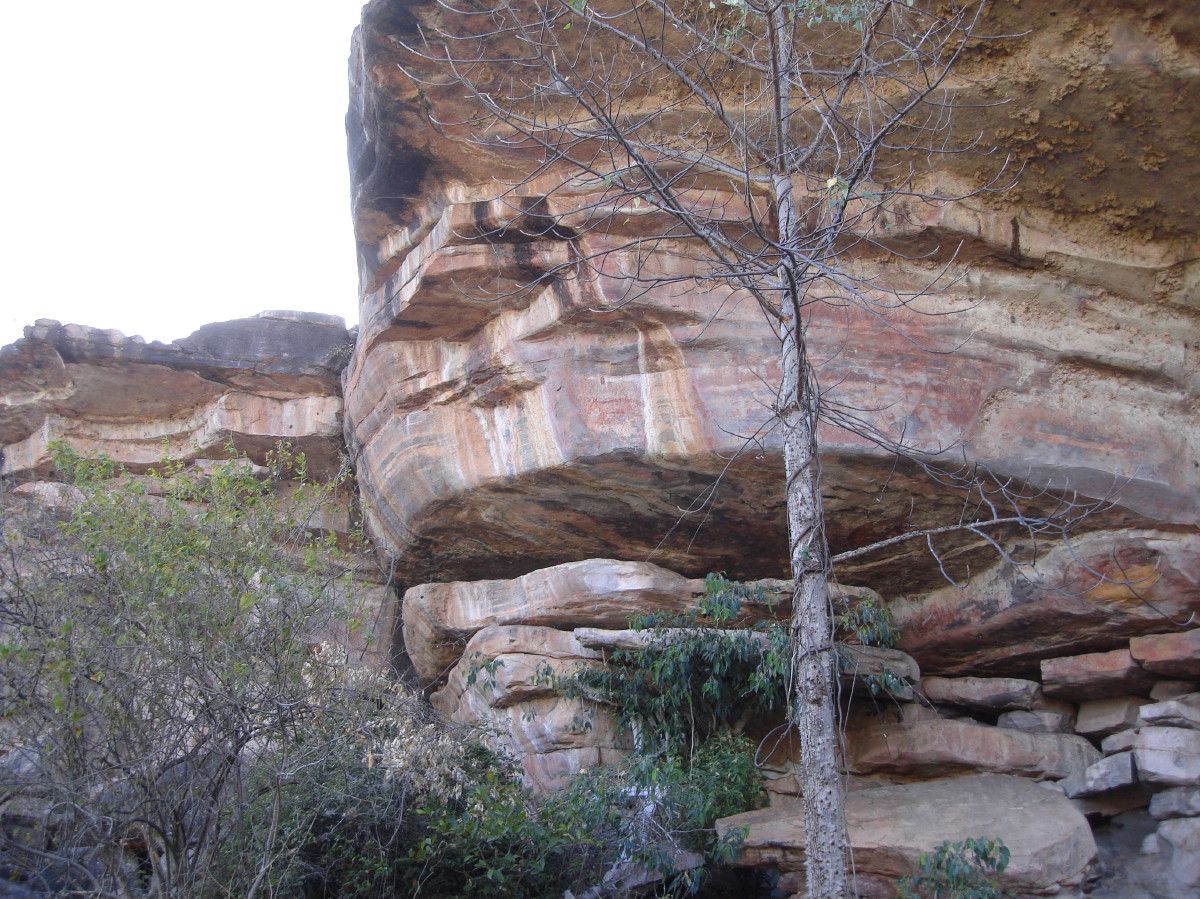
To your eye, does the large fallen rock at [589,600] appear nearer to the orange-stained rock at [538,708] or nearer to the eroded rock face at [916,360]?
the orange-stained rock at [538,708]

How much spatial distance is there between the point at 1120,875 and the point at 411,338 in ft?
23.9

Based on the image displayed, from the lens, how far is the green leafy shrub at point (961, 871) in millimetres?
6020

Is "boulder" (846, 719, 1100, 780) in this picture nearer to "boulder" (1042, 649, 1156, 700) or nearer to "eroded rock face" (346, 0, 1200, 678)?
"boulder" (1042, 649, 1156, 700)

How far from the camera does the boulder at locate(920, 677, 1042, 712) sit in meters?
8.43

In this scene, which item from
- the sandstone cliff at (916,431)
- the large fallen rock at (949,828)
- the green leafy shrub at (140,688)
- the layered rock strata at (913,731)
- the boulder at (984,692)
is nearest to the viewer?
the green leafy shrub at (140,688)

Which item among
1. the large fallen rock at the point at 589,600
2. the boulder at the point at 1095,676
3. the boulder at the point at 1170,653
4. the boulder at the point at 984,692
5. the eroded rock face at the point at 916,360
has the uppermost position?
the eroded rock face at the point at 916,360

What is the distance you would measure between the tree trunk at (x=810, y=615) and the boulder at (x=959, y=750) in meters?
3.08

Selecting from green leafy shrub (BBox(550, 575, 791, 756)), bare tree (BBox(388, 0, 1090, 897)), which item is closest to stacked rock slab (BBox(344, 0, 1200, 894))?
bare tree (BBox(388, 0, 1090, 897))

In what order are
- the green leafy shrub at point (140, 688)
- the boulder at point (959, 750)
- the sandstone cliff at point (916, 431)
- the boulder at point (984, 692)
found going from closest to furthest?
the green leafy shrub at point (140, 688) < the sandstone cliff at point (916, 431) < the boulder at point (959, 750) < the boulder at point (984, 692)

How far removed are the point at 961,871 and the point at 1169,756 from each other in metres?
2.42

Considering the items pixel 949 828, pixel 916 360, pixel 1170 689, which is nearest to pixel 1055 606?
pixel 1170 689

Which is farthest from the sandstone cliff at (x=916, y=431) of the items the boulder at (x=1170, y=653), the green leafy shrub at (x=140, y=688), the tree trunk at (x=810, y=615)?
the green leafy shrub at (x=140, y=688)

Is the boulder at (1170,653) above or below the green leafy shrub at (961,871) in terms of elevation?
above

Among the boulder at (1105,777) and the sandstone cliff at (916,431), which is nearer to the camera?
the boulder at (1105,777)
